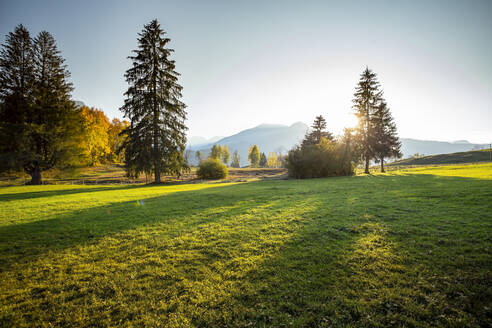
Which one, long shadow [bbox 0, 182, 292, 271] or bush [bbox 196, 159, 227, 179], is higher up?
bush [bbox 196, 159, 227, 179]

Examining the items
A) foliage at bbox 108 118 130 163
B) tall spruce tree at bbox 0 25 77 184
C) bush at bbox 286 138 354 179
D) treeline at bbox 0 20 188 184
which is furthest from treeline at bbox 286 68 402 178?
foliage at bbox 108 118 130 163

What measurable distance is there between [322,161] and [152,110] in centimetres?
2321

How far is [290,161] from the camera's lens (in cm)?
2612

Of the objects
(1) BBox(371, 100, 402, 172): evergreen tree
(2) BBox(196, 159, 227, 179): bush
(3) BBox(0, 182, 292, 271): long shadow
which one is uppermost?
(1) BBox(371, 100, 402, 172): evergreen tree

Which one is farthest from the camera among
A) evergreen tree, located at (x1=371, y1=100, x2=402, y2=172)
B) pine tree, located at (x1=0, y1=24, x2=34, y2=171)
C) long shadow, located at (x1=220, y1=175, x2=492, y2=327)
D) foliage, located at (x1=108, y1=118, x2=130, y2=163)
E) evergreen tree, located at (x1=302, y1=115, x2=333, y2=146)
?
foliage, located at (x1=108, y1=118, x2=130, y2=163)

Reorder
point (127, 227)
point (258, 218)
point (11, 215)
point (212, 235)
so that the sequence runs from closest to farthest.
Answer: point (212, 235) → point (127, 227) → point (258, 218) → point (11, 215)

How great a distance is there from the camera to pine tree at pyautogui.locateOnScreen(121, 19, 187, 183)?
72.9ft

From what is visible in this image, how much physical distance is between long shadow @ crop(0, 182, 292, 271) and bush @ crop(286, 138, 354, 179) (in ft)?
56.5

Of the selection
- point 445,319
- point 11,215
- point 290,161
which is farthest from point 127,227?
point 290,161

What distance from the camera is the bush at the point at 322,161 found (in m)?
24.8

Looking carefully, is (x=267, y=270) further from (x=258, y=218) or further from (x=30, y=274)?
(x=30, y=274)

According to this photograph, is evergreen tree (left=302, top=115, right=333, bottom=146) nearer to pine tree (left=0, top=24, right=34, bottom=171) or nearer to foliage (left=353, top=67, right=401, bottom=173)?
foliage (left=353, top=67, right=401, bottom=173)

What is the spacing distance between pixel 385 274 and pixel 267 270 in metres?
2.33

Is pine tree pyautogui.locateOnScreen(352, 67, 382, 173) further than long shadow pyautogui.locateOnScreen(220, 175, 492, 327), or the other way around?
pine tree pyautogui.locateOnScreen(352, 67, 382, 173)
